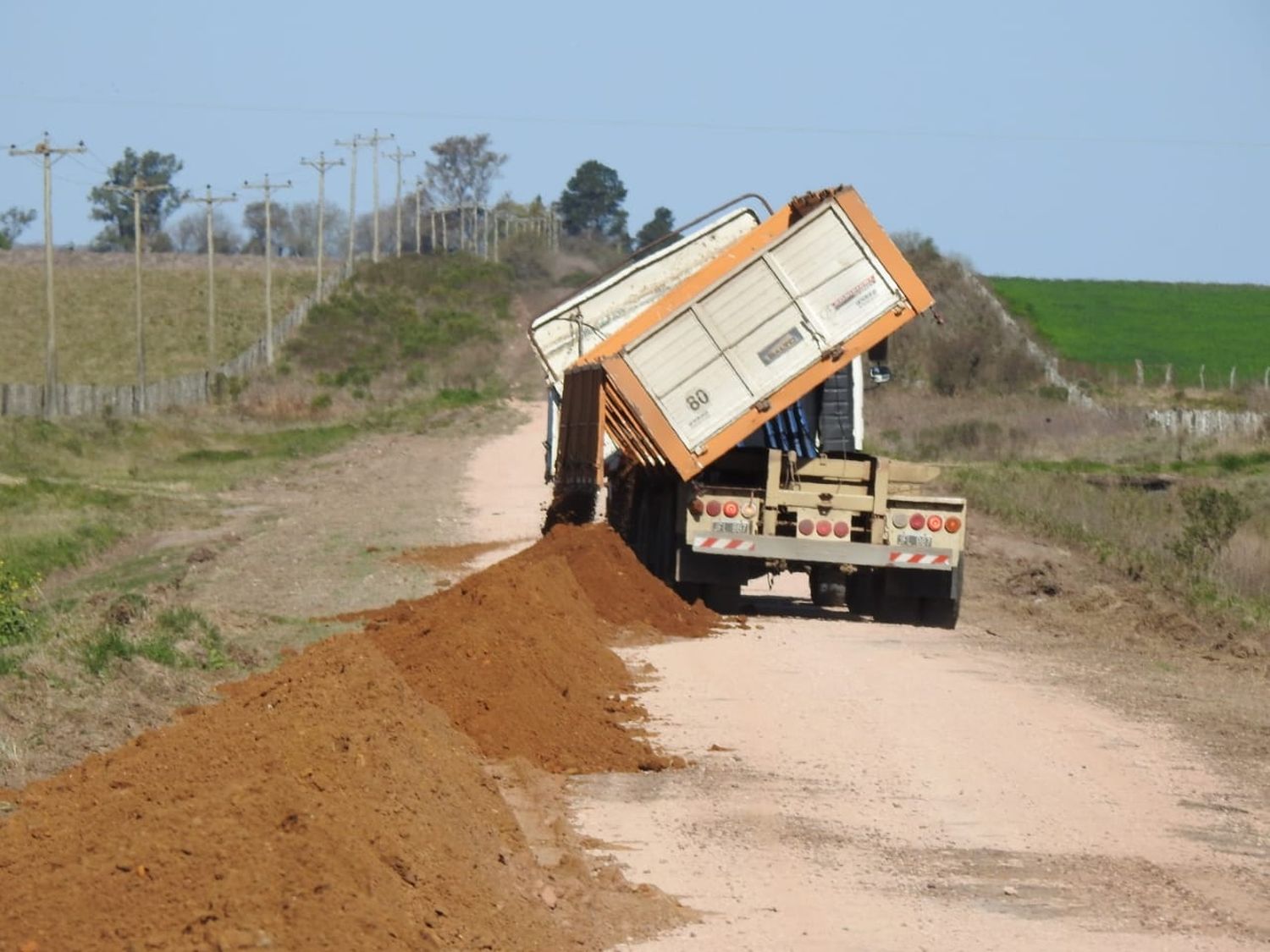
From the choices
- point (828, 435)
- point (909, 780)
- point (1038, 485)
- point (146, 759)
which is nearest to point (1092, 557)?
point (828, 435)

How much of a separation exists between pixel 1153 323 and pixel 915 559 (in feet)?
286

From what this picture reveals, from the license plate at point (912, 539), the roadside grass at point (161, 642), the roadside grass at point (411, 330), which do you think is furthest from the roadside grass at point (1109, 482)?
→ the roadside grass at point (411, 330)

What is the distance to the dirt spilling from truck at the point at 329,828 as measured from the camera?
5930 mm

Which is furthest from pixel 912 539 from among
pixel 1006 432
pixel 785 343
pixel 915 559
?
pixel 1006 432

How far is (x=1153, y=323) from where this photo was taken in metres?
101

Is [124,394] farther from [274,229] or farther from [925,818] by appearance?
[274,229]

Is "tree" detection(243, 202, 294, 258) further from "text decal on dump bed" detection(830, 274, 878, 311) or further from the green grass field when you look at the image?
"text decal on dump bed" detection(830, 274, 878, 311)

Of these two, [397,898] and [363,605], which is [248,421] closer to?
[363,605]

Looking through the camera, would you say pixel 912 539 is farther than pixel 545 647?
Yes

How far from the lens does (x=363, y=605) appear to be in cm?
1819

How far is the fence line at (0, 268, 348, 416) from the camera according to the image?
53.2 m

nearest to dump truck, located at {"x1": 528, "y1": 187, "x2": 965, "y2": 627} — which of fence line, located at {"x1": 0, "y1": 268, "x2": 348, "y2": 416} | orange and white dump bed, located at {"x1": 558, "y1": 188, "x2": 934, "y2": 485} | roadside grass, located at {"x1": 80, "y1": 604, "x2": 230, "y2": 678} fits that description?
orange and white dump bed, located at {"x1": 558, "y1": 188, "x2": 934, "y2": 485}

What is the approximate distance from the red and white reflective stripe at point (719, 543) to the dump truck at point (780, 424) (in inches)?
0.6

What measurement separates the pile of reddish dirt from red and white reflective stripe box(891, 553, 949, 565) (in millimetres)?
1759
